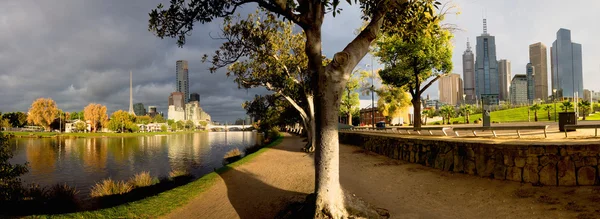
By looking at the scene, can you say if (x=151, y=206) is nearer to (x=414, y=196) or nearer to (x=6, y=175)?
(x=6, y=175)

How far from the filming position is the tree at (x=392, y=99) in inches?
1423

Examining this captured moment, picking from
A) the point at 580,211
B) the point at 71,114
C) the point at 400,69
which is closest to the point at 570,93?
the point at 400,69

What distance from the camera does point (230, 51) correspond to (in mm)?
17047

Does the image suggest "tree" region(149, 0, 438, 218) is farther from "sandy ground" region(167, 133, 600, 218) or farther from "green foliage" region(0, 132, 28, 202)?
"green foliage" region(0, 132, 28, 202)

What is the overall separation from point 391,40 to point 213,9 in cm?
1729

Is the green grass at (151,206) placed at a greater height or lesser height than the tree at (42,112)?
lesser

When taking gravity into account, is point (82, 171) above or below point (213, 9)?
below

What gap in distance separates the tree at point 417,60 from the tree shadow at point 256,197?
14.3 metres

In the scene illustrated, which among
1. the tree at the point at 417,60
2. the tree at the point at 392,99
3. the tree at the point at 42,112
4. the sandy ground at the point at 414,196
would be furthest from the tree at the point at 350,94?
the tree at the point at 42,112

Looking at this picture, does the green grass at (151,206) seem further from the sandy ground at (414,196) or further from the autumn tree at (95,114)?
the autumn tree at (95,114)

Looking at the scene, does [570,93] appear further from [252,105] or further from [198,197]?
[198,197]

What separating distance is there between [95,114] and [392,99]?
110 m

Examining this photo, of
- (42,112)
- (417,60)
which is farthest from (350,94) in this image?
(42,112)

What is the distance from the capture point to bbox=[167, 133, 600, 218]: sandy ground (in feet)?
21.6
